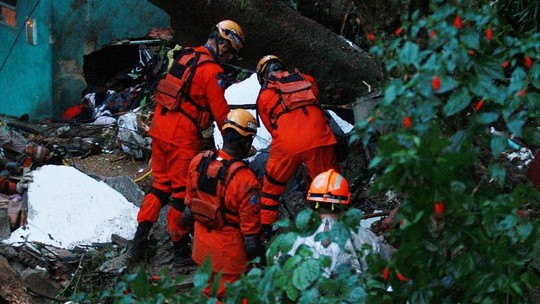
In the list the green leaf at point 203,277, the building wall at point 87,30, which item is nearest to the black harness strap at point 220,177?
the green leaf at point 203,277

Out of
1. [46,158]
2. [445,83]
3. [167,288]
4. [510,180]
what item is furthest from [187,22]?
[445,83]

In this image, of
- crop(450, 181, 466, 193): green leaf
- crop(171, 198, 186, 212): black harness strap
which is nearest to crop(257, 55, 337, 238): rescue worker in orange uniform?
crop(171, 198, 186, 212): black harness strap

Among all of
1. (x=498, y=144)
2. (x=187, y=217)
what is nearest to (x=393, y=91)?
(x=498, y=144)

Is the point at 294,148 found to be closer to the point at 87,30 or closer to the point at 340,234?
the point at 340,234

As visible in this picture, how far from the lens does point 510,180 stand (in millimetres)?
7008

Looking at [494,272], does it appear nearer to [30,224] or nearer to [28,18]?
[30,224]

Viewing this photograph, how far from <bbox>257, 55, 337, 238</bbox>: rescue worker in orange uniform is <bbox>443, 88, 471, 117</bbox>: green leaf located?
3476mm

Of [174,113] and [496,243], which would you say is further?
[174,113]

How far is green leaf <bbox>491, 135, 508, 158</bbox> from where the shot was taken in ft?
12.3

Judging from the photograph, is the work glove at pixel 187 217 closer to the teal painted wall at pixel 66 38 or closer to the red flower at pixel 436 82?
the red flower at pixel 436 82

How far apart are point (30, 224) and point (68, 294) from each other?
3.75 ft

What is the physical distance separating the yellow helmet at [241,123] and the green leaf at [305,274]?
7.75ft

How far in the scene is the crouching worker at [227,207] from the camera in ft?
19.3

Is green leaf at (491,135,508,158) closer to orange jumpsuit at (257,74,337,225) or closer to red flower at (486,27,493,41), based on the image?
red flower at (486,27,493,41)
